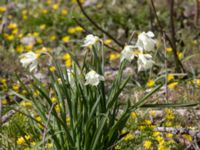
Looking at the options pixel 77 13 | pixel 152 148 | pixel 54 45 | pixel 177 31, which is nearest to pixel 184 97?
pixel 152 148

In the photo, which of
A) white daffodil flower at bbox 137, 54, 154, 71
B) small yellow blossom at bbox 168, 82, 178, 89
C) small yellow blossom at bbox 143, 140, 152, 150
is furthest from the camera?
small yellow blossom at bbox 168, 82, 178, 89

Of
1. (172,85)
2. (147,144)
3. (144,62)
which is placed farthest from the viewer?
(172,85)

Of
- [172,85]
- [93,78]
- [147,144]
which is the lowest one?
[147,144]

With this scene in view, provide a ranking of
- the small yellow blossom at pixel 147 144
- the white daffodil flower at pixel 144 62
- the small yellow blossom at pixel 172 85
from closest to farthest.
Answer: the white daffodil flower at pixel 144 62, the small yellow blossom at pixel 147 144, the small yellow blossom at pixel 172 85

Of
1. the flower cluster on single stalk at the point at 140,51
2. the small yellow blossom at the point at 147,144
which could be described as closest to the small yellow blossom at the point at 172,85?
the small yellow blossom at the point at 147,144

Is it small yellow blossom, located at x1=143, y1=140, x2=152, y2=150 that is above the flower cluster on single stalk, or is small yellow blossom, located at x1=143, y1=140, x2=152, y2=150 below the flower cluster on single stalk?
below

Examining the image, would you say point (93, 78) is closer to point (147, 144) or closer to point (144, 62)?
point (144, 62)

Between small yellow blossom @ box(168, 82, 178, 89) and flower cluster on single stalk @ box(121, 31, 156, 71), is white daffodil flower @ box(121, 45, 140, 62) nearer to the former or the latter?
flower cluster on single stalk @ box(121, 31, 156, 71)

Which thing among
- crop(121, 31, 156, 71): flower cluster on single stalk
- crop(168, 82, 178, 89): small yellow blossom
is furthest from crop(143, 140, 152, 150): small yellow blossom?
crop(168, 82, 178, 89): small yellow blossom

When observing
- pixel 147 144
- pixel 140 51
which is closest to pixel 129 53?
pixel 140 51

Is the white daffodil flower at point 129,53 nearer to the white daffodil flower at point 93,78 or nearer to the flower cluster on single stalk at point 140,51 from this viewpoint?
the flower cluster on single stalk at point 140,51

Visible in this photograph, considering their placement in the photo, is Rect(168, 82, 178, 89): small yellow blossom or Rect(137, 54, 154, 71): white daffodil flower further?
Rect(168, 82, 178, 89): small yellow blossom

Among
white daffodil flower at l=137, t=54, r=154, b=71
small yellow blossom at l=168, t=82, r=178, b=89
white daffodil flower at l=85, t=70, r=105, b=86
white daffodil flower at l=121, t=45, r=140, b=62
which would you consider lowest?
small yellow blossom at l=168, t=82, r=178, b=89

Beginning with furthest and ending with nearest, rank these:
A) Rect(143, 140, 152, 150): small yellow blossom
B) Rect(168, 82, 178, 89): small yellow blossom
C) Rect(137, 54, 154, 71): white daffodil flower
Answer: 1. Rect(168, 82, 178, 89): small yellow blossom
2. Rect(143, 140, 152, 150): small yellow blossom
3. Rect(137, 54, 154, 71): white daffodil flower
